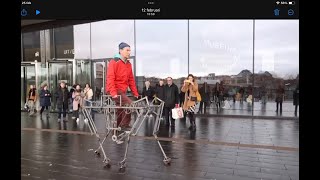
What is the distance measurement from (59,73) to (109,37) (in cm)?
364

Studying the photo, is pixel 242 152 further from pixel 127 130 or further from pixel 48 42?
pixel 48 42

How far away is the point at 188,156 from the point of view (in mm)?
5863

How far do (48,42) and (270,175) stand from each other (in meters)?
16.1

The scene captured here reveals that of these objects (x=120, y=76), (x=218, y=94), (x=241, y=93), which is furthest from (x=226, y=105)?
(x=120, y=76)

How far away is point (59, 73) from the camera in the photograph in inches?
692

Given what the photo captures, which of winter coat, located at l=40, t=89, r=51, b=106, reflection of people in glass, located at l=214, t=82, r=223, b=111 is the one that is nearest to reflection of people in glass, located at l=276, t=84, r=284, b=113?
reflection of people in glass, located at l=214, t=82, r=223, b=111

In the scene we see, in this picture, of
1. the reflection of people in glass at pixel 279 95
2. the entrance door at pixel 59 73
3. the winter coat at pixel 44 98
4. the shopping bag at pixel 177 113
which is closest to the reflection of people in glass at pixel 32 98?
the winter coat at pixel 44 98

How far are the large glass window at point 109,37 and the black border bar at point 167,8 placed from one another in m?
13.4

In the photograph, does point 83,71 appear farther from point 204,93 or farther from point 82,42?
point 204,93

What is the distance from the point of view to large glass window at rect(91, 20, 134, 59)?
52.0 feet

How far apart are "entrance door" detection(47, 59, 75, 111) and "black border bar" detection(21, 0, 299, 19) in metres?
15.5

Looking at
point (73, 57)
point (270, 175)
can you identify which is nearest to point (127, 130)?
point (270, 175)

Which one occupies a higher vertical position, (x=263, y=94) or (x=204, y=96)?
(x=263, y=94)
